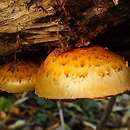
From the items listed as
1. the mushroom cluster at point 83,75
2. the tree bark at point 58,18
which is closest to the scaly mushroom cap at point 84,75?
the mushroom cluster at point 83,75

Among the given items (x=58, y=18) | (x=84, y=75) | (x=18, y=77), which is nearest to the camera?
(x=84, y=75)

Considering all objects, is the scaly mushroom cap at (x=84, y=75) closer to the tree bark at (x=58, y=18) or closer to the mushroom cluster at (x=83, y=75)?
the mushroom cluster at (x=83, y=75)

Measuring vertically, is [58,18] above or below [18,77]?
above

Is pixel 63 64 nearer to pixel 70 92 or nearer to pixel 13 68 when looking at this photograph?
pixel 70 92

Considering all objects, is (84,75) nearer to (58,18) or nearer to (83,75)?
(83,75)

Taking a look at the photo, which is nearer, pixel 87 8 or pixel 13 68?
pixel 87 8

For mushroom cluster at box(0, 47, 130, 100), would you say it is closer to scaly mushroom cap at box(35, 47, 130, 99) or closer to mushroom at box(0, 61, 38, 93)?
scaly mushroom cap at box(35, 47, 130, 99)

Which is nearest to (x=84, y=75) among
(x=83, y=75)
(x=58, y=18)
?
(x=83, y=75)

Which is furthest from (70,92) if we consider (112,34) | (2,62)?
(2,62)
